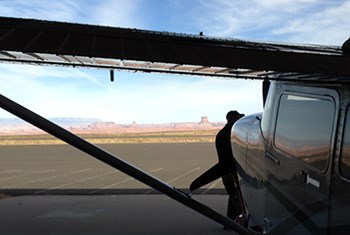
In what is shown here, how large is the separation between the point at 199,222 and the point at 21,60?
5.11m

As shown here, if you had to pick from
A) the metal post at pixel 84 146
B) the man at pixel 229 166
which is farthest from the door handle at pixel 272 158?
the man at pixel 229 166

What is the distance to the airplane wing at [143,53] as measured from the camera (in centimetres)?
268

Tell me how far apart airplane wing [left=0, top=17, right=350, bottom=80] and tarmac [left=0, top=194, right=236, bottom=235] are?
4.10m

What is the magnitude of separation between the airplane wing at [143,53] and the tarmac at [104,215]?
4096 mm

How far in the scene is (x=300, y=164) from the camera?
3.26 m

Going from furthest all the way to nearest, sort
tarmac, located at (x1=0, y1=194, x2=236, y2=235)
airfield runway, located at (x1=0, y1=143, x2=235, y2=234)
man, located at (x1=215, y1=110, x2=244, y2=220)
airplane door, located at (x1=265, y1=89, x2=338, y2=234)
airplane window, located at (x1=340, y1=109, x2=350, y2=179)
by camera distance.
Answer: airfield runway, located at (x1=0, y1=143, x2=235, y2=234)
tarmac, located at (x1=0, y1=194, x2=236, y2=235)
man, located at (x1=215, y1=110, x2=244, y2=220)
airplane door, located at (x1=265, y1=89, x2=338, y2=234)
airplane window, located at (x1=340, y1=109, x2=350, y2=179)

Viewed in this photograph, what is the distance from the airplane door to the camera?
9.46 ft

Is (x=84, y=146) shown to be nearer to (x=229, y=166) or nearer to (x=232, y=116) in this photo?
(x=229, y=166)

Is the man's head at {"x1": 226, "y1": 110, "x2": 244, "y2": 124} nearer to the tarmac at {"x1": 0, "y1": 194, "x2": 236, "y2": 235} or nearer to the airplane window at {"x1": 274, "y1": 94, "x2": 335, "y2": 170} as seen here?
the tarmac at {"x1": 0, "y1": 194, "x2": 236, "y2": 235}

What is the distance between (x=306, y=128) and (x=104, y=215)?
577cm

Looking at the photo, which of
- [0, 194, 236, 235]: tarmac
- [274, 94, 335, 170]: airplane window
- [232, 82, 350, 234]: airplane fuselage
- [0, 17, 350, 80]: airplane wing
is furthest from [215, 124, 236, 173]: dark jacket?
[0, 17, 350, 80]: airplane wing

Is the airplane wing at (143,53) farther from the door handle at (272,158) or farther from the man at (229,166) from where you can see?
the man at (229,166)

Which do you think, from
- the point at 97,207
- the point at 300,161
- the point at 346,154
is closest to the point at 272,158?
the point at 300,161

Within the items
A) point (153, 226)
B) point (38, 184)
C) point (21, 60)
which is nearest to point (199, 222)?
point (153, 226)
